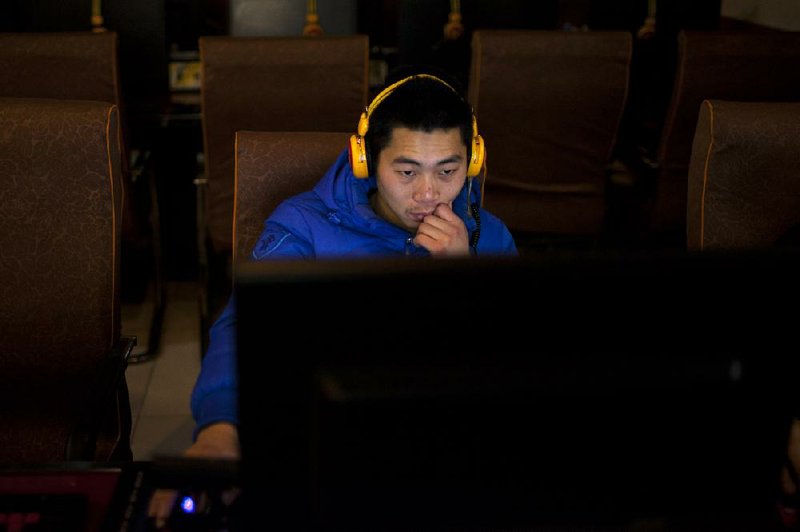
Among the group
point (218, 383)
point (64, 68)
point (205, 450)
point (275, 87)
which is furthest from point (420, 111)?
point (64, 68)

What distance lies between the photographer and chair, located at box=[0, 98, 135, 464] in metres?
1.35

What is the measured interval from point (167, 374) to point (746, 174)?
63.7 inches

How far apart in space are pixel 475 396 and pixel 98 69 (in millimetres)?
1922

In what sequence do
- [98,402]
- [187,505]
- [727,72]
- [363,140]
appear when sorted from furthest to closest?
1. [727,72]
2. [363,140]
3. [98,402]
4. [187,505]

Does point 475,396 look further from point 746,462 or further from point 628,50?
point 628,50

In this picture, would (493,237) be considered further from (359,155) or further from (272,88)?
(272,88)

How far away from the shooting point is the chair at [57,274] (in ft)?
4.42

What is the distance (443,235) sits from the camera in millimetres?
1231

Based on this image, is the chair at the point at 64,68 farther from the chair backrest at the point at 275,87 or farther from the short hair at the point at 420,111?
the short hair at the point at 420,111

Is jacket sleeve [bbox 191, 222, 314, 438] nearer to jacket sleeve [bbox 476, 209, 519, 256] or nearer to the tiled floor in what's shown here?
jacket sleeve [bbox 476, 209, 519, 256]

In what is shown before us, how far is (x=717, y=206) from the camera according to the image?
1.58m

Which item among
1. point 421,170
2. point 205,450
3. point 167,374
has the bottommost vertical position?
point 167,374

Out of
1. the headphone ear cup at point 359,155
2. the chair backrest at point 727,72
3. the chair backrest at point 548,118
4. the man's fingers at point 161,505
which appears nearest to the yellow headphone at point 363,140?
the headphone ear cup at point 359,155

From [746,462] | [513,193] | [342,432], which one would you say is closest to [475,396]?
[342,432]
